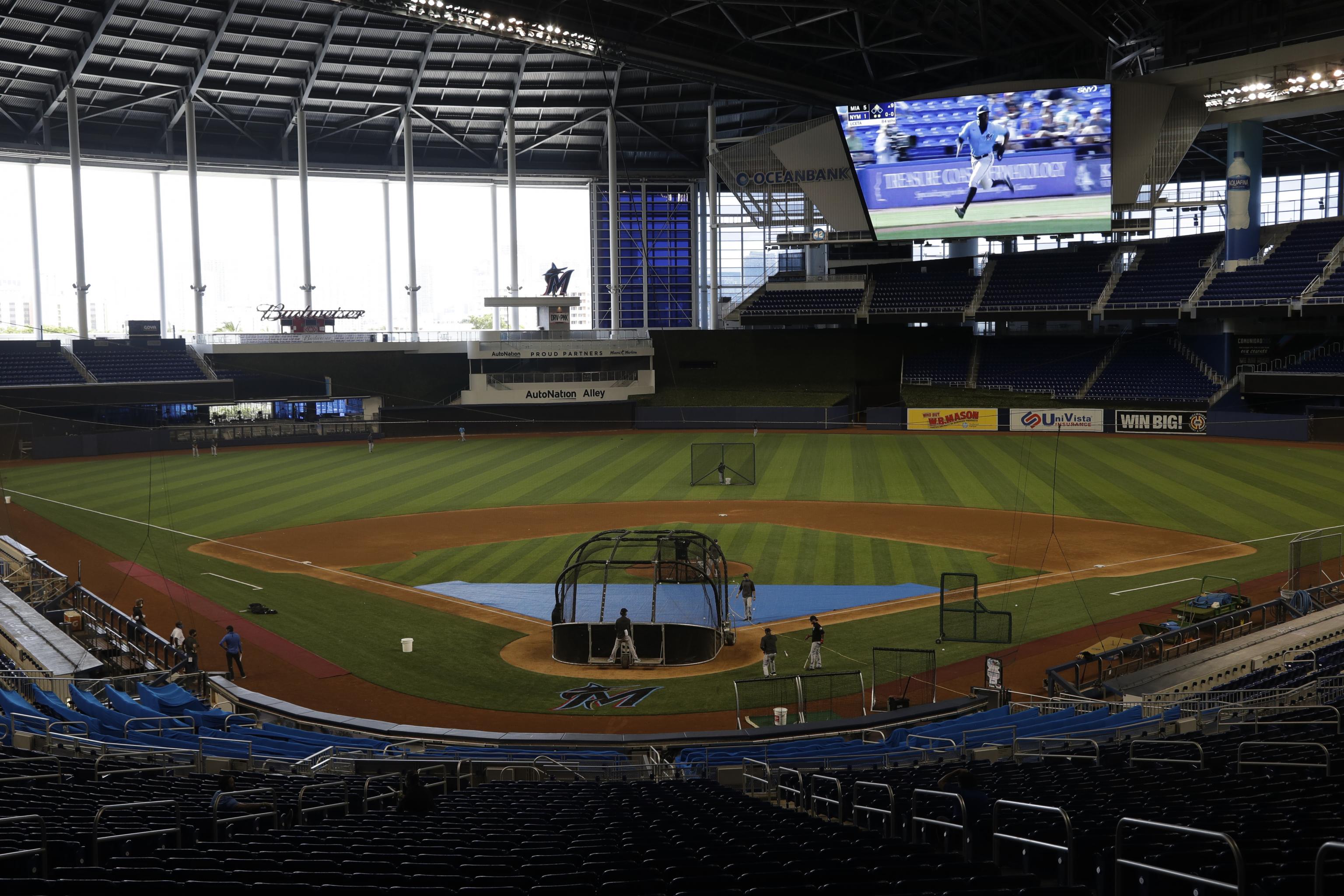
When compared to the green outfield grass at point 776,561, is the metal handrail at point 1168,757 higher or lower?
higher

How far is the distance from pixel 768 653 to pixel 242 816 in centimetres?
1327

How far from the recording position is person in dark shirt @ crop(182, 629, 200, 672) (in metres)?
21.4

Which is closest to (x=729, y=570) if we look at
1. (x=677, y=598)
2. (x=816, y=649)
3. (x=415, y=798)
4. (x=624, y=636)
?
(x=677, y=598)

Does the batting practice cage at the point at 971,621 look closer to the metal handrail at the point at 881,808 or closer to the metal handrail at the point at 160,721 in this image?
the metal handrail at the point at 881,808

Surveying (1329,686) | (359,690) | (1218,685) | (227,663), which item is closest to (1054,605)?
(1218,685)

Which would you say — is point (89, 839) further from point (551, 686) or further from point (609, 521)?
point (609, 521)

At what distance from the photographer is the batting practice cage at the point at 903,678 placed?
20578mm

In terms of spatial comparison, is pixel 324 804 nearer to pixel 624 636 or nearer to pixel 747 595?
pixel 624 636

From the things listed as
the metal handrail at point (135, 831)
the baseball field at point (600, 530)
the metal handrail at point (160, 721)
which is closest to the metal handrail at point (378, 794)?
the metal handrail at point (135, 831)

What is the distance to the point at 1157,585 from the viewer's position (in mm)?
27891

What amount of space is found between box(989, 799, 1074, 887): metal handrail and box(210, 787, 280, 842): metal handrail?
20.4 ft

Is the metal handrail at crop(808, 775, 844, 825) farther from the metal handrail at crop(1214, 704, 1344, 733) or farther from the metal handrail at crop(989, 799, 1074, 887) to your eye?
the metal handrail at crop(1214, 704, 1344, 733)

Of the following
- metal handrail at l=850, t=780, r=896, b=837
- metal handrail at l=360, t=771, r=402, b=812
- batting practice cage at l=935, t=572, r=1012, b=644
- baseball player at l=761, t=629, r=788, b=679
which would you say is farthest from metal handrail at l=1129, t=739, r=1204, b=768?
batting practice cage at l=935, t=572, r=1012, b=644

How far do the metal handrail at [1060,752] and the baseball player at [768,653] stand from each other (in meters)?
6.65
